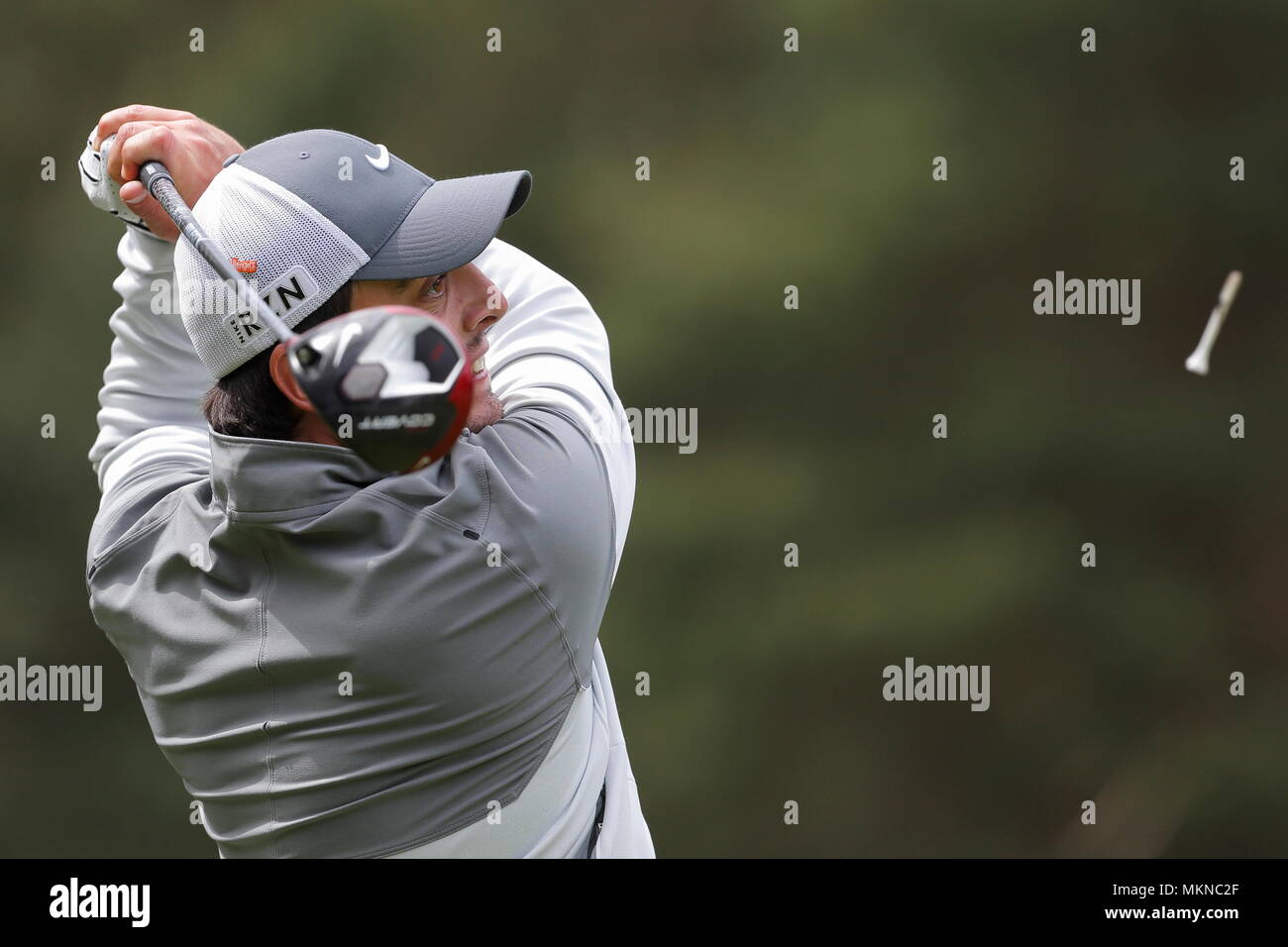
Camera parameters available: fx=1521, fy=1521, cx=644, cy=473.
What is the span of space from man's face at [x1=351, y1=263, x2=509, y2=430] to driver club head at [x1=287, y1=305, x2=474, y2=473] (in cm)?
18

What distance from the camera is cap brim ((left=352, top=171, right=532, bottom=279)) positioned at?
1.00 metres

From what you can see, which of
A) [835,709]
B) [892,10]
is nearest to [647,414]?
[835,709]

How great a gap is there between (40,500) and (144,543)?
2.39 meters

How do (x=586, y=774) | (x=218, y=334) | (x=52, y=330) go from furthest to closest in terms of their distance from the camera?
(x=52, y=330), (x=586, y=774), (x=218, y=334)

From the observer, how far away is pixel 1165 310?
326 centimetres

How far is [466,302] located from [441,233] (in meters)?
0.07

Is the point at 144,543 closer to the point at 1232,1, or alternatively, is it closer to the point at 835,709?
the point at 835,709

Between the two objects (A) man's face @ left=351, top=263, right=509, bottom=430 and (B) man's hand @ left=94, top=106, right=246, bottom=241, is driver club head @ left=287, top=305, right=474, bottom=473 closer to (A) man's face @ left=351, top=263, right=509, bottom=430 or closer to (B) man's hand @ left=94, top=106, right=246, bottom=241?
(A) man's face @ left=351, top=263, right=509, bottom=430

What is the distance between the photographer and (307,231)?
0.97m
